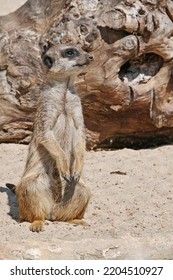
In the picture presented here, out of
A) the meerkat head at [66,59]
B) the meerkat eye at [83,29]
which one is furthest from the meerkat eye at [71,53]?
the meerkat eye at [83,29]

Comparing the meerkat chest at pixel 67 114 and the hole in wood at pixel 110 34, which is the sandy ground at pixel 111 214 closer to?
the meerkat chest at pixel 67 114

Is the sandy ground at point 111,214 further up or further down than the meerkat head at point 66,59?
further down

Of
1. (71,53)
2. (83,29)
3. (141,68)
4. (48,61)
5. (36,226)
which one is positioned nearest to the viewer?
(36,226)

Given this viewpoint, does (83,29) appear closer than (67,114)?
No

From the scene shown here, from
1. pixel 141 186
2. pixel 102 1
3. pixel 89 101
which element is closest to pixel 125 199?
pixel 141 186

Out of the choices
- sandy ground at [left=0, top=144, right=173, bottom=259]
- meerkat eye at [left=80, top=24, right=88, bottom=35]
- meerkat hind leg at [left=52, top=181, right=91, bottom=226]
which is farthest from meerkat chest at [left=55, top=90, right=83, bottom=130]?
meerkat eye at [left=80, top=24, right=88, bottom=35]

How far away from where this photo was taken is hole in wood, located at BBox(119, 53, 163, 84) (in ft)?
22.3

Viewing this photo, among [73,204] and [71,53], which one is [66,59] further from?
[73,204]

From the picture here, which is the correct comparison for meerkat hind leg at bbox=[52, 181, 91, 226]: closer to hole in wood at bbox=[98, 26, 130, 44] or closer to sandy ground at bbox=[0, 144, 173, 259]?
sandy ground at bbox=[0, 144, 173, 259]

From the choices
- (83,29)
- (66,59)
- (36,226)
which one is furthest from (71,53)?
(83,29)

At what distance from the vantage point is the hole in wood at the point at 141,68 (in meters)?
6.79

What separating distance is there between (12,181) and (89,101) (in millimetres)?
1101

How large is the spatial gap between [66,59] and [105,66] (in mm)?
1351

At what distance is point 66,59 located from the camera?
533 cm
